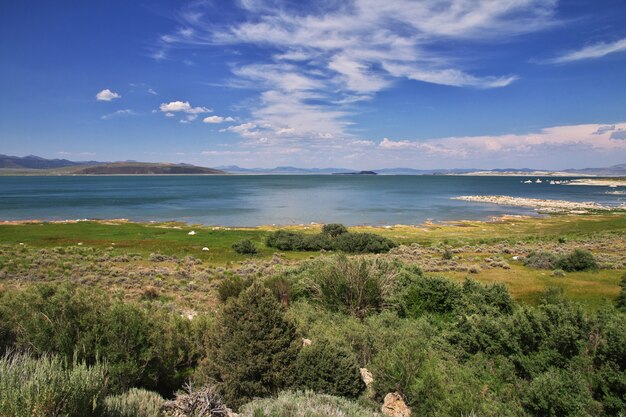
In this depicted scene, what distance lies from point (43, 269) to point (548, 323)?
2940 centimetres

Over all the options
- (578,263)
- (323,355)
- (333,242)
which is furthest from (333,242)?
(323,355)

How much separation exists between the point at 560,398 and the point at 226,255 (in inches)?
1231

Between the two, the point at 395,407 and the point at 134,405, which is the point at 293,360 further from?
the point at 134,405

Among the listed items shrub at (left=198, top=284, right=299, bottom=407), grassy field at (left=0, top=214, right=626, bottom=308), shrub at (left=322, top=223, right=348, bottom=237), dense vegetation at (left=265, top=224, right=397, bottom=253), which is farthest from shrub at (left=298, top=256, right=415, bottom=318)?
shrub at (left=322, top=223, right=348, bottom=237)

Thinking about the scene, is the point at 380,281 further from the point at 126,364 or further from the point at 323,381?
the point at 126,364

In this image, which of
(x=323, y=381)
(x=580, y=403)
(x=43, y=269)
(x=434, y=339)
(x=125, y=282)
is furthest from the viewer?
(x=43, y=269)

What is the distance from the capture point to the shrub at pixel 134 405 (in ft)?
17.7

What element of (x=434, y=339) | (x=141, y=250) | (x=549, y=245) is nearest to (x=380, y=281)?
(x=434, y=339)

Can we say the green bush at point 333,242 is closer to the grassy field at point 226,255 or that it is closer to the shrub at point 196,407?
the grassy field at point 226,255

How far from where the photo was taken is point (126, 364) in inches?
340

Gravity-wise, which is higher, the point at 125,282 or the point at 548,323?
the point at 548,323

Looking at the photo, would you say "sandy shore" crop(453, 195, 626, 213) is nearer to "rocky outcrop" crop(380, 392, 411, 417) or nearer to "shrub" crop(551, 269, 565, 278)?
"shrub" crop(551, 269, 565, 278)

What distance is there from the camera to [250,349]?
8.66m

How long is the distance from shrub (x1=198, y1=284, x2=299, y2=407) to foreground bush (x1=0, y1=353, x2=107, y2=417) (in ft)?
12.4
